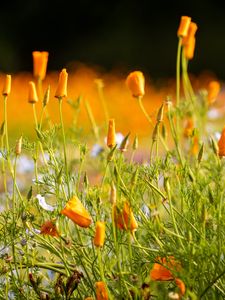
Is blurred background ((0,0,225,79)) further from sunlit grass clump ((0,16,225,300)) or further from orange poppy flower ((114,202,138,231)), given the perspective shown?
orange poppy flower ((114,202,138,231))

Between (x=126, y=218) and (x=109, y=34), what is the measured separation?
10.8m

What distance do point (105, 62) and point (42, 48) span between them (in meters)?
1.10

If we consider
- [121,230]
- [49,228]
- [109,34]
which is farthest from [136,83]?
[109,34]

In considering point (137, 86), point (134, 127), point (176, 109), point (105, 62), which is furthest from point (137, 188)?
point (105, 62)

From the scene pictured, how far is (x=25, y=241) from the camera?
208 centimetres

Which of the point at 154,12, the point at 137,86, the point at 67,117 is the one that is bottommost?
the point at 67,117

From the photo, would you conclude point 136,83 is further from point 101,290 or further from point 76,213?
point 101,290

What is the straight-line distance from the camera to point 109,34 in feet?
40.9

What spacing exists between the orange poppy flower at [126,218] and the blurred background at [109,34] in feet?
33.3

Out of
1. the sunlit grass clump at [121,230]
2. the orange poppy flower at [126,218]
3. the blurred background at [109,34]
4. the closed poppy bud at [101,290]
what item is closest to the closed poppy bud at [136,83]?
the sunlit grass clump at [121,230]

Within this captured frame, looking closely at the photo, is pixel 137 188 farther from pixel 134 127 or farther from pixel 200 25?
pixel 200 25

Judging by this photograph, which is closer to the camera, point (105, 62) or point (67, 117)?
point (67, 117)

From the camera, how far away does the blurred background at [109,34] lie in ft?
40.2

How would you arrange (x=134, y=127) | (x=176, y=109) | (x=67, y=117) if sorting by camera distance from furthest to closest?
(x=67, y=117), (x=134, y=127), (x=176, y=109)
